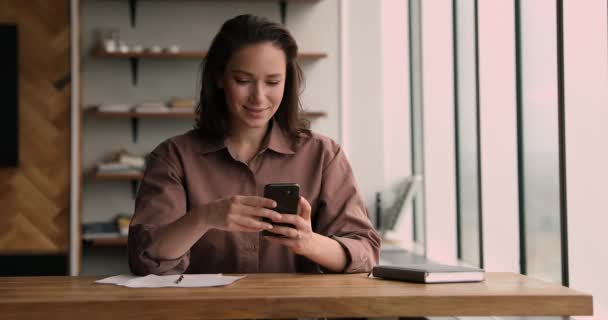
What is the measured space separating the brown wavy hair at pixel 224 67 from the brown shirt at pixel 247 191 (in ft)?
0.16

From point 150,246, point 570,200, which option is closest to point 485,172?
point 570,200

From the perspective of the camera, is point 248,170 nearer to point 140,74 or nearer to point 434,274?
point 434,274

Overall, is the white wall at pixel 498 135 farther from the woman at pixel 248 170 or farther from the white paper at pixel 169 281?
the white paper at pixel 169 281

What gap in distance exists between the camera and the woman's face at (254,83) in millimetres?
2049

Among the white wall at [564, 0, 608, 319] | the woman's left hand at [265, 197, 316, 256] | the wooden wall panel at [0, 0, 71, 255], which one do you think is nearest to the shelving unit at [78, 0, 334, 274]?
the wooden wall panel at [0, 0, 71, 255]

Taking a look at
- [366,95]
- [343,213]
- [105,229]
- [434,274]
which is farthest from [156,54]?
[434,274]

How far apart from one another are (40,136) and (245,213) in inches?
137

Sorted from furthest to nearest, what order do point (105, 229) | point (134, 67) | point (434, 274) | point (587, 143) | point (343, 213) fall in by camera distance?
point (134, 67), point (105, 229), point (587, 143), point (343, 213), point (434, 274)

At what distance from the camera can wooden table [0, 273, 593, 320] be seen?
59.0 inches

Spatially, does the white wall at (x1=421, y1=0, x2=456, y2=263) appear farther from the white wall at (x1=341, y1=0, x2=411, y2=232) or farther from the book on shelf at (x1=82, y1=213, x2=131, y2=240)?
the book on shelf at (x1=82, y1=213, x2=131, y2=240)

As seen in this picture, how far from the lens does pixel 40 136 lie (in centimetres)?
486

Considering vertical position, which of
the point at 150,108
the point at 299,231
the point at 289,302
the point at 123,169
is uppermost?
the point at 150,108

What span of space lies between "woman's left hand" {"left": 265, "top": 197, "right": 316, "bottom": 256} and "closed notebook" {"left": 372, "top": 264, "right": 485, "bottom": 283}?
203mm

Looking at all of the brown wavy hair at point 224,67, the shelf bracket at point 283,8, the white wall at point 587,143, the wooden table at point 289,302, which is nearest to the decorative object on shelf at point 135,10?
the shelf bracket at point 283,8
